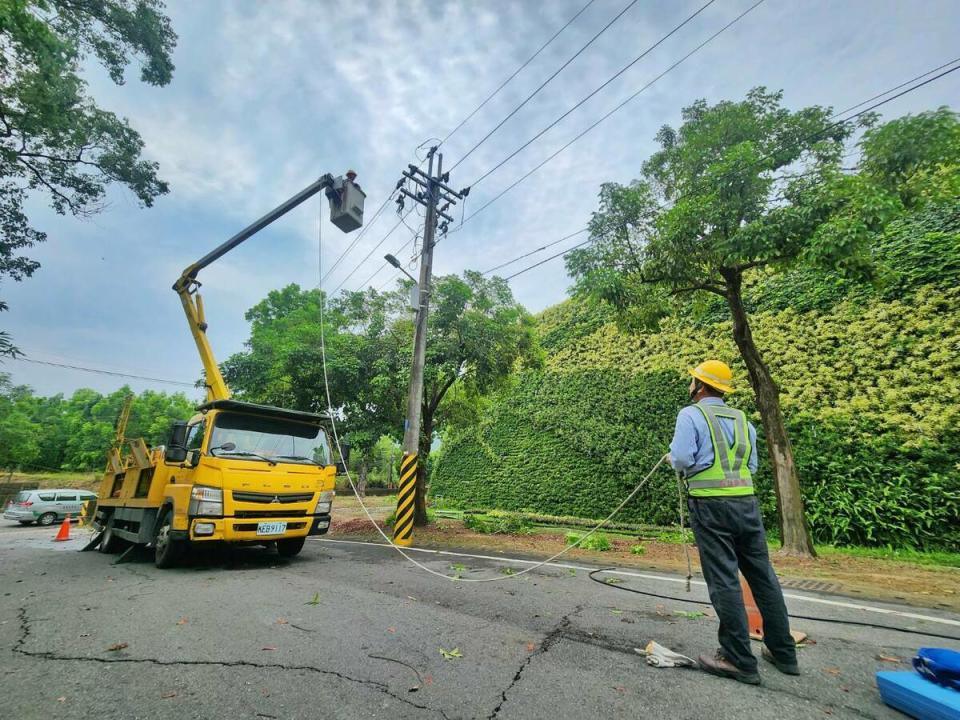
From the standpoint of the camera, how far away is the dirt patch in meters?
5.26

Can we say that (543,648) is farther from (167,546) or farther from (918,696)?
(167,546)

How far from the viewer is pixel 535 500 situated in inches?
629

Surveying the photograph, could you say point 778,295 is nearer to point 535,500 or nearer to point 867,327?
point 867,327

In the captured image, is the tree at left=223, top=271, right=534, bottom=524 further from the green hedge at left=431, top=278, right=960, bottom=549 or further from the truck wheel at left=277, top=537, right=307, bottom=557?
the truck wheel at left=277, top=537, right=307, bottom=557

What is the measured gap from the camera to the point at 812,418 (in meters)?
9.62

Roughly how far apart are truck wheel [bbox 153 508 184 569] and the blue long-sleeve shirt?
6495 millimetres

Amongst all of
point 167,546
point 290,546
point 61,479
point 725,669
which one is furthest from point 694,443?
point 61,479

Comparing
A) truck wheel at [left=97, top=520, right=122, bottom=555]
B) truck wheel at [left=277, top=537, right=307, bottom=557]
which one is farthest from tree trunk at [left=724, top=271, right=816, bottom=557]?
truck wheel at [left=97, top=520, right=122, bottom=555]

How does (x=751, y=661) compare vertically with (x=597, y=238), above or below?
below

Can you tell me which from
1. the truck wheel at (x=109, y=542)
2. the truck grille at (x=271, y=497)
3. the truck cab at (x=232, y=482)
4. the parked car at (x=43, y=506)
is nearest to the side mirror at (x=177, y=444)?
the truck cab at (x=232, y=482)

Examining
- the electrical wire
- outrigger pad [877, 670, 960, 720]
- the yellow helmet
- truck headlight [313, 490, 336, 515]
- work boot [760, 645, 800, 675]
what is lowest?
the electrical wire

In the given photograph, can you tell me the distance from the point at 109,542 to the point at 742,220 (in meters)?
13.1

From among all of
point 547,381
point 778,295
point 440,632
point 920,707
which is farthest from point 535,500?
point 920,707

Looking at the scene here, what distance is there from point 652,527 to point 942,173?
9.32m
